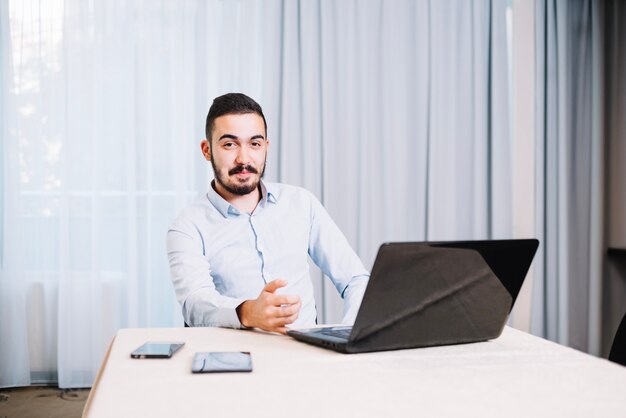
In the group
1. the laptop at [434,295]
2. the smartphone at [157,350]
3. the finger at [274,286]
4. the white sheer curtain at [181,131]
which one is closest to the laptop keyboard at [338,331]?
the laptop at [434,295]

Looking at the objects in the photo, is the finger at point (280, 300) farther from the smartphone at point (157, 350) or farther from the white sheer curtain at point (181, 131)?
the white sheer curtain at point (181, 131)

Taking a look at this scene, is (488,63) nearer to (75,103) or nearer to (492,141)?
(492,141)

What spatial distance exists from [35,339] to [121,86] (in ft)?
4.69

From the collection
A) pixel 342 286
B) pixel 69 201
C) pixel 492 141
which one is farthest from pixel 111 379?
pixel 492 141

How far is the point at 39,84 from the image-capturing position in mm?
3455

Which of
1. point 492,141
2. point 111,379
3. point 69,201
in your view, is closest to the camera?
point 111,379

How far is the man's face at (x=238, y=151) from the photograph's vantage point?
6.61 feet

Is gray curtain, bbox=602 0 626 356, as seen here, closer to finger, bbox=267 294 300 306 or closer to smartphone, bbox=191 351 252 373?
→ finger, bbox=267 294 300 306

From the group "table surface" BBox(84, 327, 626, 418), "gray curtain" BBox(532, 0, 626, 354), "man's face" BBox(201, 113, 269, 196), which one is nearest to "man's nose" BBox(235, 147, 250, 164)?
"man's face" BBox(201, 113, 269, 196)

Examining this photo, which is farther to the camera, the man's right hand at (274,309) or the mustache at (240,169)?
the mustache at (240,169)

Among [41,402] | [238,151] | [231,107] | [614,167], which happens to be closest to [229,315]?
[238,151]

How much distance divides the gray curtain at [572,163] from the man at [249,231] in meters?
2.00

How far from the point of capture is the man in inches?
78.9

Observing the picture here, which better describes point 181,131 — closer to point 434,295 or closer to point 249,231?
point 249,231
